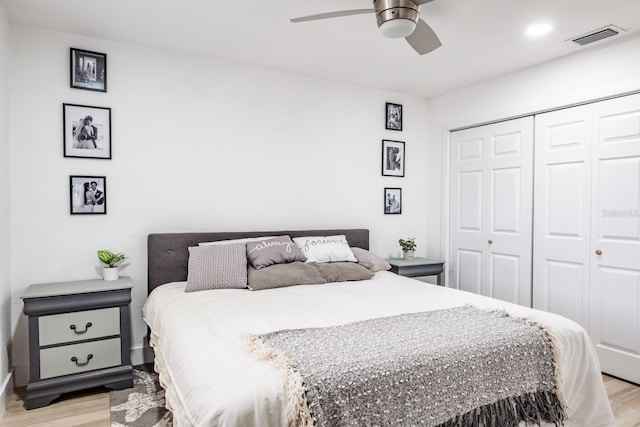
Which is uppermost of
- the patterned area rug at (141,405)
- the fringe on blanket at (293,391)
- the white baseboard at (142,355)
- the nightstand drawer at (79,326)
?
the fringe on blanket at (293,391)

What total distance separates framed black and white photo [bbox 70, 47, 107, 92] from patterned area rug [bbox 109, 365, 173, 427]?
7.02 feet

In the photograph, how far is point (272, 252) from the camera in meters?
Answer: 3.12

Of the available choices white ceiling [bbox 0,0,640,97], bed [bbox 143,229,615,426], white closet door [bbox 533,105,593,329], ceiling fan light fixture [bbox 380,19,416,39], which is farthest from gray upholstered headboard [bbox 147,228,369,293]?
white closet door [bbox 533,105,593,329]

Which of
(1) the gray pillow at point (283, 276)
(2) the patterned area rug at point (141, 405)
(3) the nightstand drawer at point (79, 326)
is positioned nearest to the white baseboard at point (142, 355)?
(2) the patterned area rug at point (141, 405)

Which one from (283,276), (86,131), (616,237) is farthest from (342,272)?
(86,131)

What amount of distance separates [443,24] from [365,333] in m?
2.09

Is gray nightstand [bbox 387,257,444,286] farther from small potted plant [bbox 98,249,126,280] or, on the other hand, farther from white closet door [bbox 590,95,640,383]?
small potted plant [bbox 98,249,126,280]

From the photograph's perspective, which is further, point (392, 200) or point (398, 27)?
point (392, 200)

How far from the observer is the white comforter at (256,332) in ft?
4.41

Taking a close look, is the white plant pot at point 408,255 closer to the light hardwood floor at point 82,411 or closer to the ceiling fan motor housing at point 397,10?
the light hardwood floor at point 82,411

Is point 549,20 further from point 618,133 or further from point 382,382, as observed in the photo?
point 382,382

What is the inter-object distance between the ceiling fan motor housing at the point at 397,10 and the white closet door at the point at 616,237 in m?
1.88

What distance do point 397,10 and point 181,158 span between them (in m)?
2.02

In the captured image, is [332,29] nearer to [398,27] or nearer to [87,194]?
[398,27]
